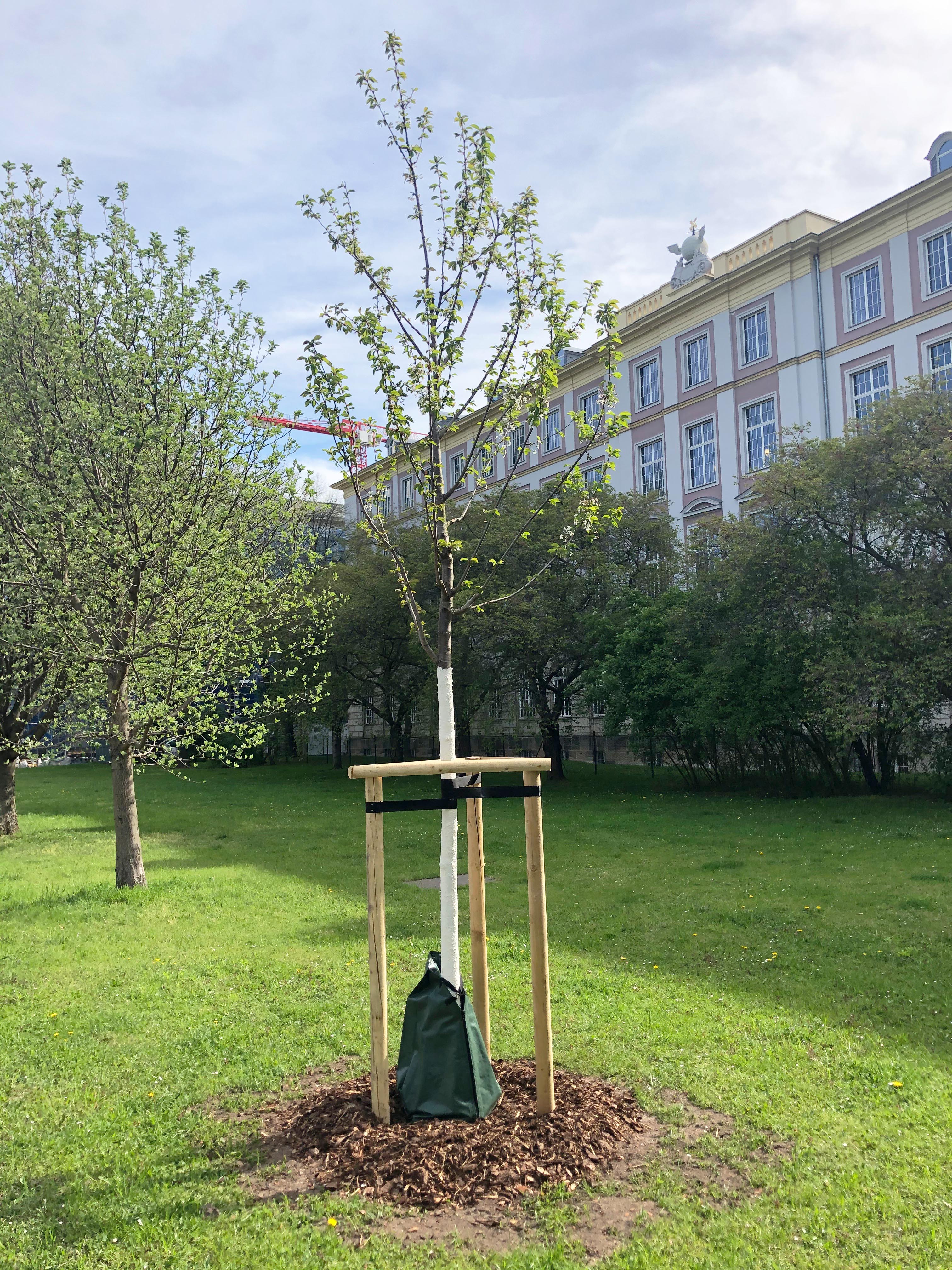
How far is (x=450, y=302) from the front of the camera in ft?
18.0

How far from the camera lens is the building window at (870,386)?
30234mm

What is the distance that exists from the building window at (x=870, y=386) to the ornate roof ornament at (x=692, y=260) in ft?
28.7

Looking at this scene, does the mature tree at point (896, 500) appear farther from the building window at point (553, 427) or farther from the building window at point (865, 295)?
the building window at point (553, 427)

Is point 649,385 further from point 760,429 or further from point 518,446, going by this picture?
point 518,446

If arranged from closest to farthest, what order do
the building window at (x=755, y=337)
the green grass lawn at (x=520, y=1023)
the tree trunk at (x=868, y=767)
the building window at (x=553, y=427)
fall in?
the green grass lawn at (x=520, y=1023)
the tree trunk at (x=868, y=767)
the building window at (x=755, y=337)
the building window at (x=553, y=427)

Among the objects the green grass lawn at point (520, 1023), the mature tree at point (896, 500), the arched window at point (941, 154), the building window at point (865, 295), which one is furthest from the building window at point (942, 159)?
the green grass lawn at point (520, 1023)

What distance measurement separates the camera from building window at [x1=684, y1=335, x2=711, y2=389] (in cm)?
3672

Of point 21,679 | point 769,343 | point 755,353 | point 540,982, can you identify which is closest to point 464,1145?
point 540,982

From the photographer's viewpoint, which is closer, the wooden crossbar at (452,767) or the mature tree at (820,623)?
the wooden crossbar at (452,767)

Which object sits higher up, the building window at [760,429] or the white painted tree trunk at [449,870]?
the building window at [760,429]

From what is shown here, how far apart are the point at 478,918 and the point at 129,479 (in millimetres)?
7762

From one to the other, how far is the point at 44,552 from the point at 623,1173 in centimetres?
949

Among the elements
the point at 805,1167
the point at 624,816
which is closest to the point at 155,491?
the point at 805,1167

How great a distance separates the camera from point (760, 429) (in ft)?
112
